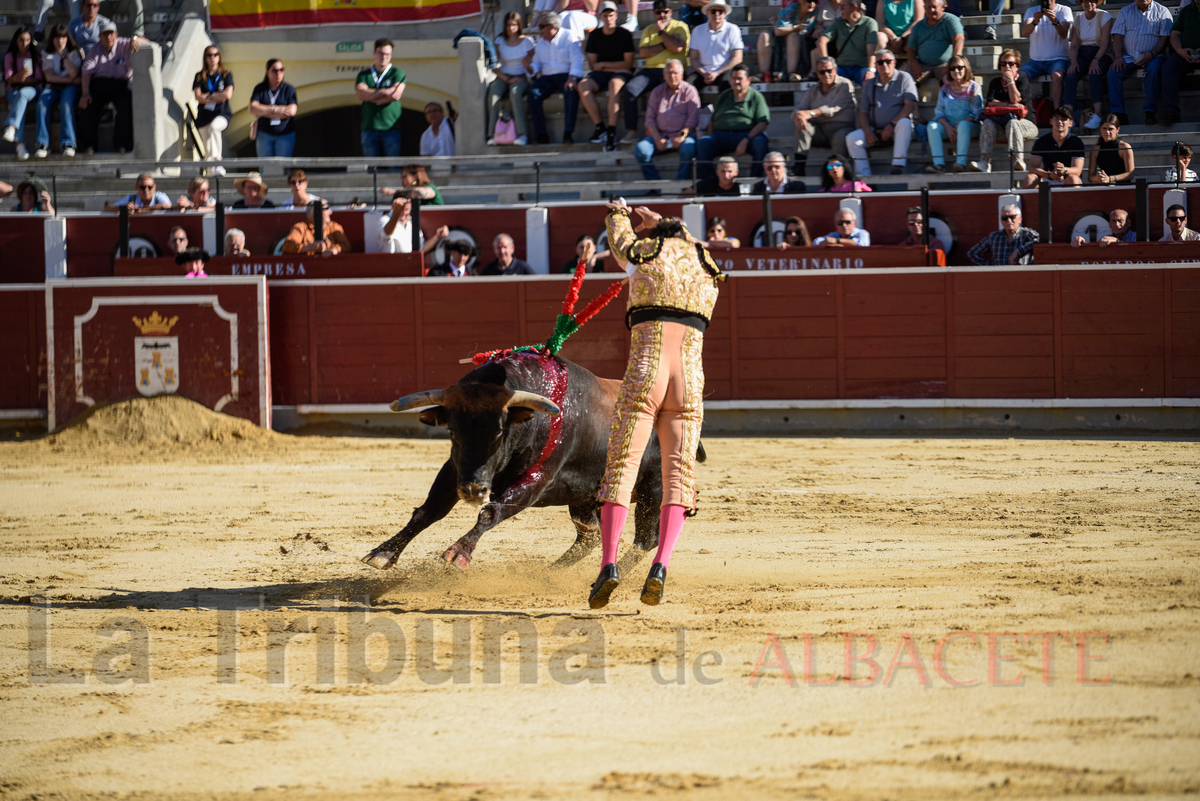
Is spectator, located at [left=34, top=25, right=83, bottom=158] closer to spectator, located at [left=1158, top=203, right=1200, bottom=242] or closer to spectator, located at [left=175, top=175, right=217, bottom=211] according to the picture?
spectator, located at [left=175, top=175, right=217, bottom=211]

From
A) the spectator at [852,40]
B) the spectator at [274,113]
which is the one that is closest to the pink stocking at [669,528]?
the spectator at [852,40]

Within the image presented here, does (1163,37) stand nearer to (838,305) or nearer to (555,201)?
(838,305)

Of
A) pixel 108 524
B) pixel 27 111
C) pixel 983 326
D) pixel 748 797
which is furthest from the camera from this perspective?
pixel 27 111

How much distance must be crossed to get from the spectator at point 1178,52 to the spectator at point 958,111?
5.41 ft

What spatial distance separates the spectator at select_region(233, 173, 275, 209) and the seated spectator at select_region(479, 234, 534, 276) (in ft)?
7.31

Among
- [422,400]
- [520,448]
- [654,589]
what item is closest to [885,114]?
[520,448]

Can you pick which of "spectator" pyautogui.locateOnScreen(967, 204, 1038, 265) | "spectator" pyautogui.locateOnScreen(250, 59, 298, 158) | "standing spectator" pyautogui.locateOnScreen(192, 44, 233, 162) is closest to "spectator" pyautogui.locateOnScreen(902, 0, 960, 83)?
"spectator" pyautogui.locateOnScreen(967, 204, 1038, 265)

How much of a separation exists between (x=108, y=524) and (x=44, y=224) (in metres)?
6.34

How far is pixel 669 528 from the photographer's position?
399 centimetres

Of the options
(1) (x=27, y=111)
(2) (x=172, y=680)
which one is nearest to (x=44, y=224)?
(1) (x=27, y=111)

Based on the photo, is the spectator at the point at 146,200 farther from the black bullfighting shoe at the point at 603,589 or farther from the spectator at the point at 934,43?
the black bullfighting shoe at the point at 603,589

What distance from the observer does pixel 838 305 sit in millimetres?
10227

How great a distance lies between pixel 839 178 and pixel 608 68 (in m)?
2.92

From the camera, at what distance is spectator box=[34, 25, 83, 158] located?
42.9 ft
